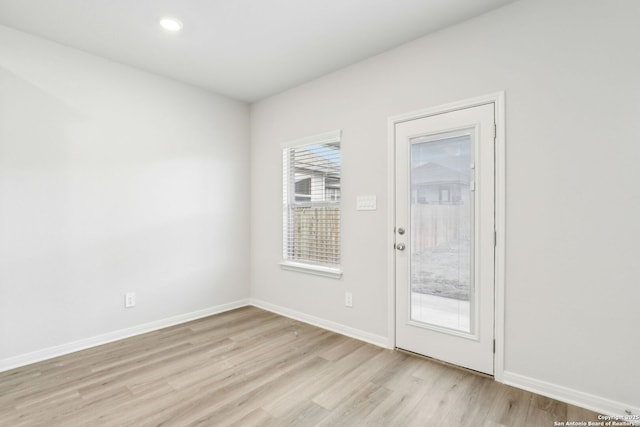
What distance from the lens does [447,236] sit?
2.50m

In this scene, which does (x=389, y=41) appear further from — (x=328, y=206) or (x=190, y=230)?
(x=190, y=230)

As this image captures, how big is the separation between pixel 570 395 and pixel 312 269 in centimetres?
232

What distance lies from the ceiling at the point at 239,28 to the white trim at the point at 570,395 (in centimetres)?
264

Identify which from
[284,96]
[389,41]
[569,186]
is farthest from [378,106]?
[569,186]

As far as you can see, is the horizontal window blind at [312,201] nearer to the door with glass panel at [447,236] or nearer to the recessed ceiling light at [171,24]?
the door with glass panel at [447,236]

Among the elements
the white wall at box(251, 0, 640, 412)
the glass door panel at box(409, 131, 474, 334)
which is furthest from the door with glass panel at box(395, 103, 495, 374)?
the white wall at box(251, 0, 640, 412)

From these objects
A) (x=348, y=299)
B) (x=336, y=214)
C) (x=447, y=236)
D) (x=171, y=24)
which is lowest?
(x=348, y=299)

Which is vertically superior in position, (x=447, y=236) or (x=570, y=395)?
(x=447, y=236)

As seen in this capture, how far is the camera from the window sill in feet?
10.7

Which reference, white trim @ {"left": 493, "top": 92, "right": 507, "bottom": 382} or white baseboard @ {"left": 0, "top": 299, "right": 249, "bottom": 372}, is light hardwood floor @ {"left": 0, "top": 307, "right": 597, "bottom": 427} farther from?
white trim @ {"left": 493, "top": 92, "right": 507, "bottom": 382}

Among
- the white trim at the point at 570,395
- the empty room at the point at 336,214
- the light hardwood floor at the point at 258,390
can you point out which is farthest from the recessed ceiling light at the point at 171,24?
the white trim at the point at 570,395

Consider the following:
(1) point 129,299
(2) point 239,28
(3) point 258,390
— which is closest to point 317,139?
(2) point 239,28

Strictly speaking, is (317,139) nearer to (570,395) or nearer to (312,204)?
(312,204)

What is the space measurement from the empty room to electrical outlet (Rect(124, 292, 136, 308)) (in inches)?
0.5
